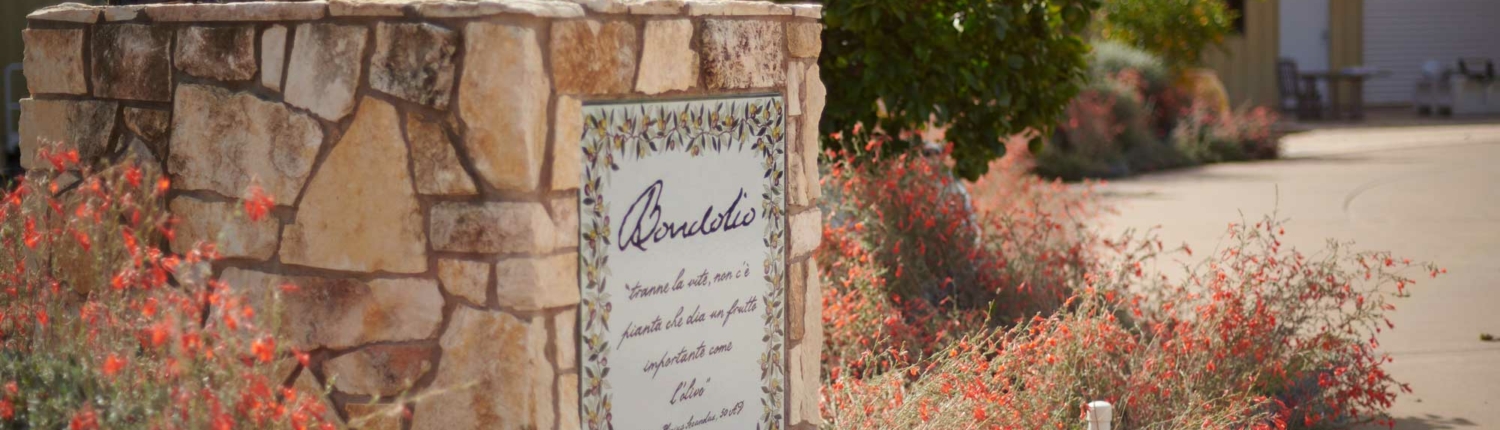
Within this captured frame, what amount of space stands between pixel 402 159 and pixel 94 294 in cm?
71

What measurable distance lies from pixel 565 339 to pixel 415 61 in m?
0.62

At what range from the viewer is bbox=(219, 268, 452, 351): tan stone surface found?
9.65 feet

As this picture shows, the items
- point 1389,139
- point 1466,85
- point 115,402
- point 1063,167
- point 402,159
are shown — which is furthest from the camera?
point 1466,85

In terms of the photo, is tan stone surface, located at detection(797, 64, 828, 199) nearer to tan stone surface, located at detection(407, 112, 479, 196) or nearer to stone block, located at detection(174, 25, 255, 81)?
tan stone surface, located at detection(407, 112, 479, 196)

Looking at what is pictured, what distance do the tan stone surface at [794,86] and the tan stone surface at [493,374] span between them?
0.97 metres

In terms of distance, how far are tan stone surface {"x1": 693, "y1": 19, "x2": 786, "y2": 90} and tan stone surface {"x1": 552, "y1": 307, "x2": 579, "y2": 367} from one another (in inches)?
25.4

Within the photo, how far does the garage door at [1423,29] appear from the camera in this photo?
2191 cm

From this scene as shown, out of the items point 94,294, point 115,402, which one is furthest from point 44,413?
point 94,294

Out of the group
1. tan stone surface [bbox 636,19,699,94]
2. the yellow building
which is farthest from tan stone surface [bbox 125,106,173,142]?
the yellow building

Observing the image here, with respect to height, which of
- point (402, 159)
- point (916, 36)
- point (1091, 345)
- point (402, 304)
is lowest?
point (1091, 345)

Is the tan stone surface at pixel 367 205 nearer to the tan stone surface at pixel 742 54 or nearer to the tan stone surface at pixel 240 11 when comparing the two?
the tan stone surface at pixel 240 11

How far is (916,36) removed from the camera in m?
5.80

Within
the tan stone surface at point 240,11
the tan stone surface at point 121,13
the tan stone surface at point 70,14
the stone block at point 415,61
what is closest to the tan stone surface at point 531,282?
the stone block at point 415,61

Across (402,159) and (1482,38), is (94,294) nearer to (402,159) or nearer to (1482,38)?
(402,159)
